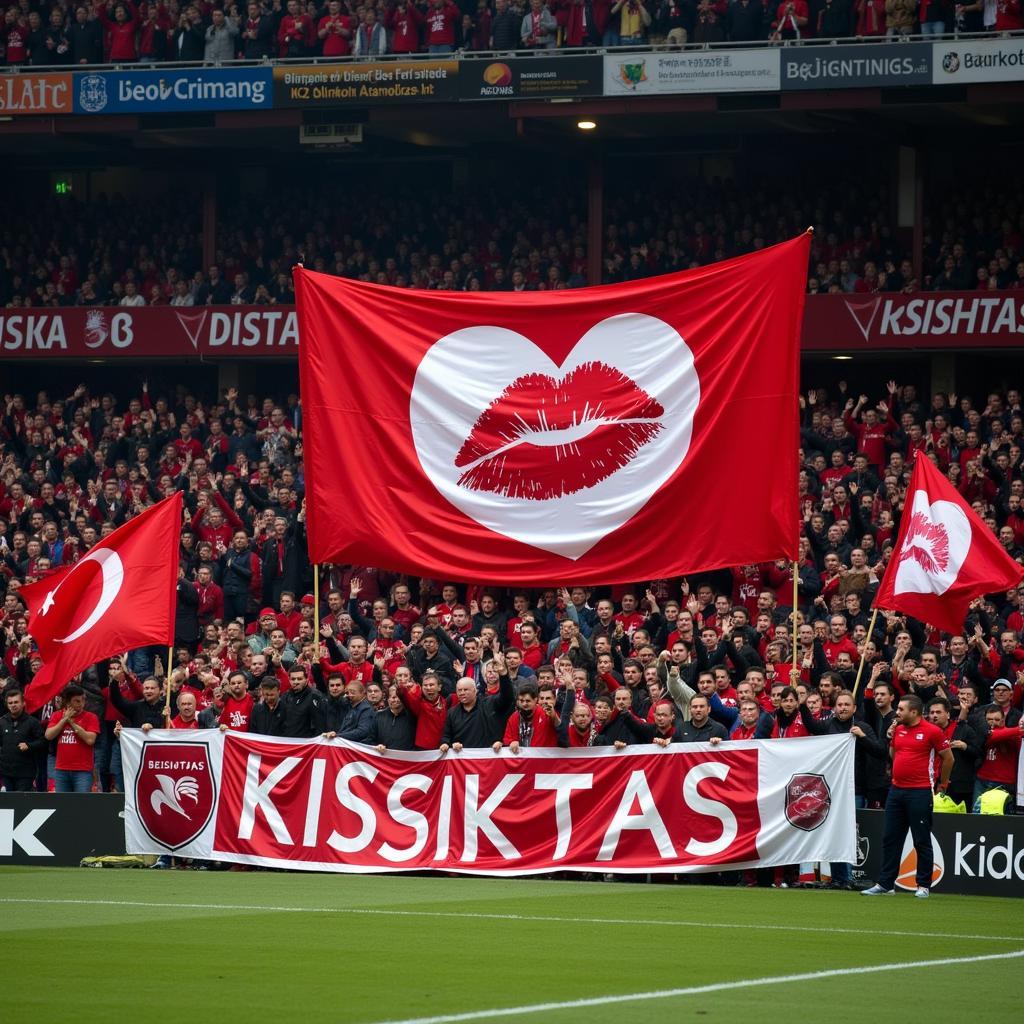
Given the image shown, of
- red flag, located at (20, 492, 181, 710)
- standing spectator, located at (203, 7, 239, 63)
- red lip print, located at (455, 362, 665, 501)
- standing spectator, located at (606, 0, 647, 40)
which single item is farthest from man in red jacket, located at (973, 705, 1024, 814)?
standing spectator, located at (203, 7, 239, 63)

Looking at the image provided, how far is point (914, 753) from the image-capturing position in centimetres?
1603

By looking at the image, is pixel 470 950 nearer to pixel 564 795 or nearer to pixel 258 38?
pixel 564 795

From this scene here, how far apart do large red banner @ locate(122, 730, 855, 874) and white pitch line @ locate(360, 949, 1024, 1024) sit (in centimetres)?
487

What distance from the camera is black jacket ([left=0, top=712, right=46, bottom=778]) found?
20.7 m

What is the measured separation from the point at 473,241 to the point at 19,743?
1771cm

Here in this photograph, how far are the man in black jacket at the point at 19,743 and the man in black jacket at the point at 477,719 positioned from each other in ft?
15.8

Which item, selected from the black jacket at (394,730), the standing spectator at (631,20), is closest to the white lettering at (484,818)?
the black jacket at (394,730)

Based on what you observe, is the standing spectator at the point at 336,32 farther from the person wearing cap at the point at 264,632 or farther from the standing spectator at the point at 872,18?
the person wearing cap at the point at 264,632

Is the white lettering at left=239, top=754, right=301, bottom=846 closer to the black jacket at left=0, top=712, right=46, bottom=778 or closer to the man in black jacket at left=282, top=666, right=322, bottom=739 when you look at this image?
the man in black jacket at left=282, top=666, right=322, bottom=739

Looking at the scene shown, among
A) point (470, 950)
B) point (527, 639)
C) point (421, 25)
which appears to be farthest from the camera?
point (421, 25)

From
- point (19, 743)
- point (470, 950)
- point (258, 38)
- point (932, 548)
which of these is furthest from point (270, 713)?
point (258, 38)

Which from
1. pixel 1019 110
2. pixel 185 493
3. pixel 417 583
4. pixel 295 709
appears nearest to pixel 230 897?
pixel 295 709

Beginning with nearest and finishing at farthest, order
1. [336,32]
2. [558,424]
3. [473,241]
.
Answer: [558,424] → [336,32] → [473,241]

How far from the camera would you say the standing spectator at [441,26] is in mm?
A: 33562
